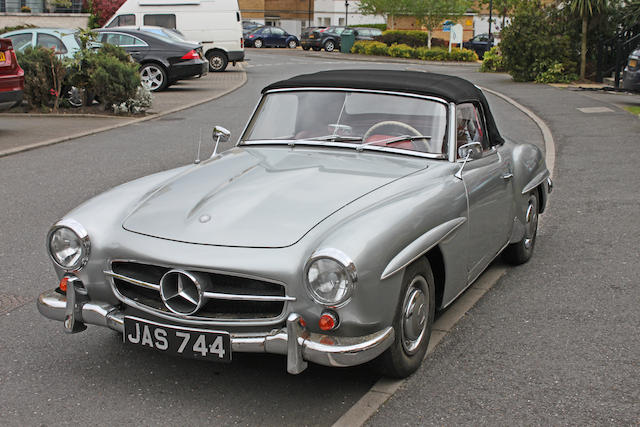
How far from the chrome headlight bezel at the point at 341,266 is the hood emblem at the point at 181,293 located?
520mm

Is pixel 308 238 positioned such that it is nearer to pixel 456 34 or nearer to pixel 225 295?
pixel 225 295

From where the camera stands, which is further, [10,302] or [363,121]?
[10,302]

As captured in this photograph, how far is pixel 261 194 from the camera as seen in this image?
4.21 meters

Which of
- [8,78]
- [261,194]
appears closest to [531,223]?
[261,194]

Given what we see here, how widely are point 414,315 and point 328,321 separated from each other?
0.66 meters

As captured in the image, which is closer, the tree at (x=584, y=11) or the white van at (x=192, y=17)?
the tree at (x=584, y=11)

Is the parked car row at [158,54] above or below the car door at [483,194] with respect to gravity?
above

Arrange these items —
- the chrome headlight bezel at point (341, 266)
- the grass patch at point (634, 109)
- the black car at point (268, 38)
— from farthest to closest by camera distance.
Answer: the black car at point (268, 38), the grass patch at point (634, 109), the chrome headlight bezel at point (341, 266)

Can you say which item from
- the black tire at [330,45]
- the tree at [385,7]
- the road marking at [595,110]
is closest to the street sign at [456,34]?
the tree at [385,7]

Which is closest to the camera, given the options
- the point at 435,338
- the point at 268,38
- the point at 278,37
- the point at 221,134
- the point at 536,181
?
the point at 435,338

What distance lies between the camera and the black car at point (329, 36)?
47344mm

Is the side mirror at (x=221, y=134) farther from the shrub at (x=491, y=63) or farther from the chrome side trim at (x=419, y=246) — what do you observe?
the shrub at (x=491, y=63)

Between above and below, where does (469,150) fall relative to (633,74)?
below

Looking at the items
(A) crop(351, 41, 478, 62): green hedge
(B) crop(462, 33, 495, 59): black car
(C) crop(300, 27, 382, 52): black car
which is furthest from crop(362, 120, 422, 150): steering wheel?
(B) crop(462, 33, 495, 59): black car
